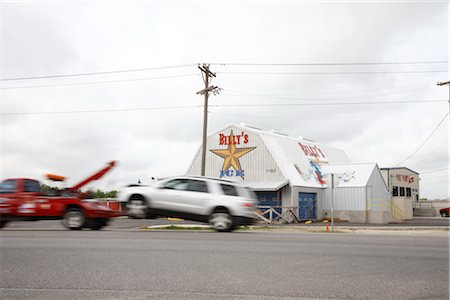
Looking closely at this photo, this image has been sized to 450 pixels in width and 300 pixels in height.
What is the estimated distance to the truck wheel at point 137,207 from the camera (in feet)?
51.4

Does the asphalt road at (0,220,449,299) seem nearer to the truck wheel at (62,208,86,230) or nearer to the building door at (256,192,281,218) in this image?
the truck wheel at (62,208,86,230)

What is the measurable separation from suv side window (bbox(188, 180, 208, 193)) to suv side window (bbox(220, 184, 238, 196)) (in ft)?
1.98

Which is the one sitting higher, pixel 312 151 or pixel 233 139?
pixel 233 139

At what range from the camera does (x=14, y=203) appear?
15.5 m

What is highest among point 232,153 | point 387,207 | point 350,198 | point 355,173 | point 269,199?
point 232,153

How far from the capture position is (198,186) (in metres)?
15.8

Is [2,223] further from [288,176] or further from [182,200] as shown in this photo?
[288,176]

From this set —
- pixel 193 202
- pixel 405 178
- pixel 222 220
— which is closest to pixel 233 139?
pixel 222 220

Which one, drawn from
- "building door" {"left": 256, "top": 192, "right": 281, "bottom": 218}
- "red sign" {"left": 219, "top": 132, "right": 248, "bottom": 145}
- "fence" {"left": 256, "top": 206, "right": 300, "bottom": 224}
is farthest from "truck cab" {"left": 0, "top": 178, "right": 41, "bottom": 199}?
"red sign" {"left": 219, "top": 132, "right": 248, "bottom": 145}

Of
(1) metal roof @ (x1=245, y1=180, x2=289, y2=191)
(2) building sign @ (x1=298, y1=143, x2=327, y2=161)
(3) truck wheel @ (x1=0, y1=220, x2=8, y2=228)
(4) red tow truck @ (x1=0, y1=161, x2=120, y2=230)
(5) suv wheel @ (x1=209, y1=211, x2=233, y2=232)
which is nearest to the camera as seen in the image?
(4) red tow truck @ (x1=0, y1=161, x2=120, y2=230)

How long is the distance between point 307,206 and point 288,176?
134 inches

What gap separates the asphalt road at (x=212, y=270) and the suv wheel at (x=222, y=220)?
3557mm

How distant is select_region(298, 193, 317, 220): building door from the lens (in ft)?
117

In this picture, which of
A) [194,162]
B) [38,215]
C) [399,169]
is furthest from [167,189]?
[399,169]
